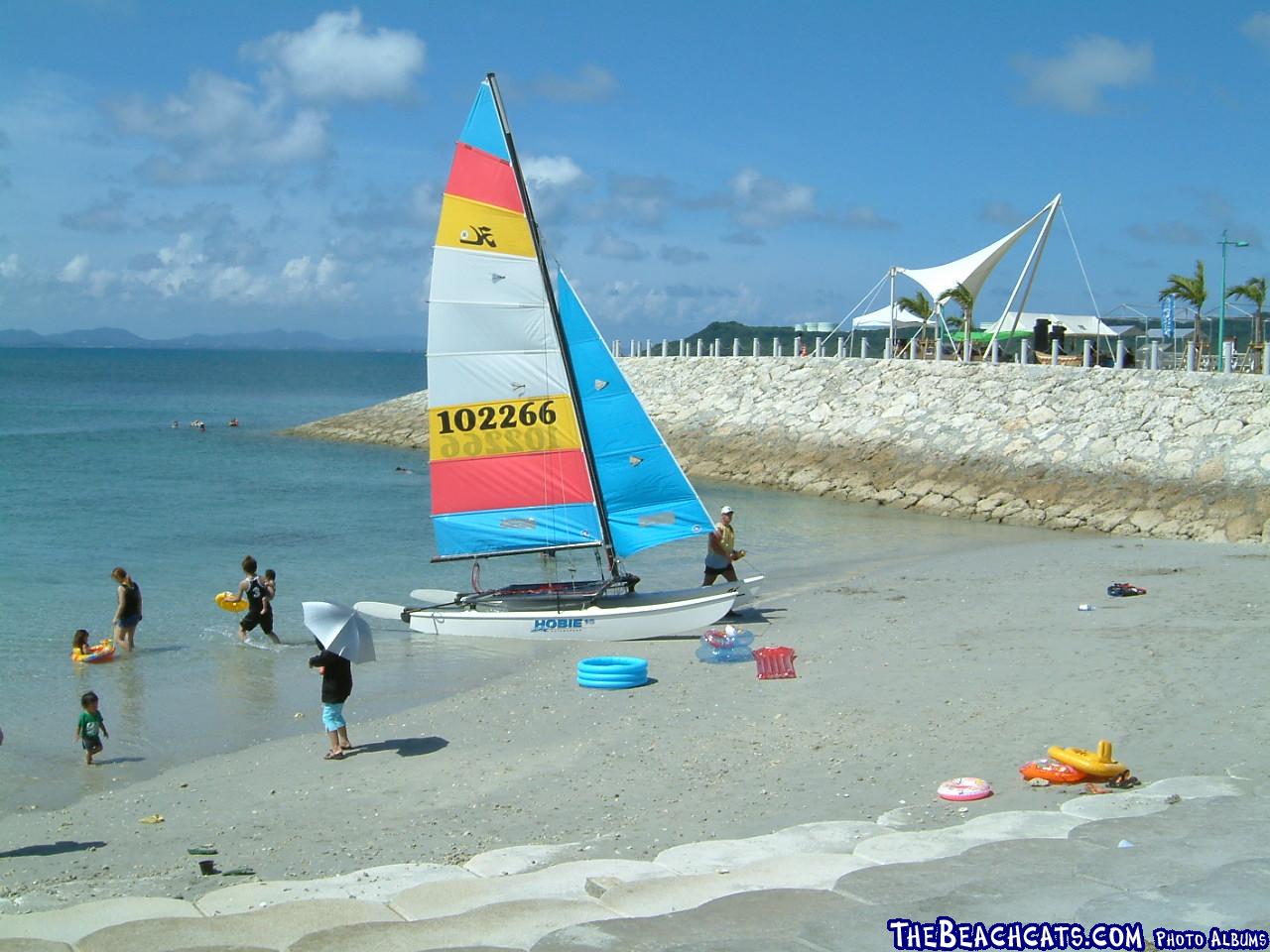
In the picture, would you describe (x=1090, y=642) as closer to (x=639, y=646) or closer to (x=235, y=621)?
(x=639, y=646)

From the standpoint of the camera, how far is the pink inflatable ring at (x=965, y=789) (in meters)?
9.42

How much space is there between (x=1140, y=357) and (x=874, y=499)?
35.9ft

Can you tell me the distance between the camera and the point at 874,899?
271 inches

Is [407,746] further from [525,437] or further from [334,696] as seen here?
[525,437]

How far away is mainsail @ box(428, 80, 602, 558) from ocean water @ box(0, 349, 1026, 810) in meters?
1.92

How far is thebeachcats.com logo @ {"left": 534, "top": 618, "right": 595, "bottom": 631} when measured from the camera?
→ 17.3 m

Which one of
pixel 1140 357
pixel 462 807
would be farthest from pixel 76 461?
pixel 462 807

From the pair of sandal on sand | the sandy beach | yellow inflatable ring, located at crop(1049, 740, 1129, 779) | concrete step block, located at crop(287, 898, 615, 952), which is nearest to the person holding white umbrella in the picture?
the sandy beach

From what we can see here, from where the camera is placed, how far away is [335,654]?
1238 cm

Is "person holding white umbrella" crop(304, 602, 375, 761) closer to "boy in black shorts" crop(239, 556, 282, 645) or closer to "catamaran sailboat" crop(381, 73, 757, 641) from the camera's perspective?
"catamaran sailboat" crop(381, 73, 757, 641)

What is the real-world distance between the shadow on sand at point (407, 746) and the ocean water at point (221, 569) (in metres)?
0.94

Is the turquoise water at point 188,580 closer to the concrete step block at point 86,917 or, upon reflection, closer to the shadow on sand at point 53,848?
the shadow on sand at point 53,848

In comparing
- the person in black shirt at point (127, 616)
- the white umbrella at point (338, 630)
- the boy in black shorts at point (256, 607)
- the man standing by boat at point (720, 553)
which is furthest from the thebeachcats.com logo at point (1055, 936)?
the person in black shirt at point (127, 616)

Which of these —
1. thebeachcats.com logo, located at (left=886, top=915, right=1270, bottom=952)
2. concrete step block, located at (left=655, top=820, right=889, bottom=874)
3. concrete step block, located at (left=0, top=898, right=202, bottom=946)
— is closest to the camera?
thebeachcats.com logo, located at (left=886, top=915, right=1270, bottom=952)
